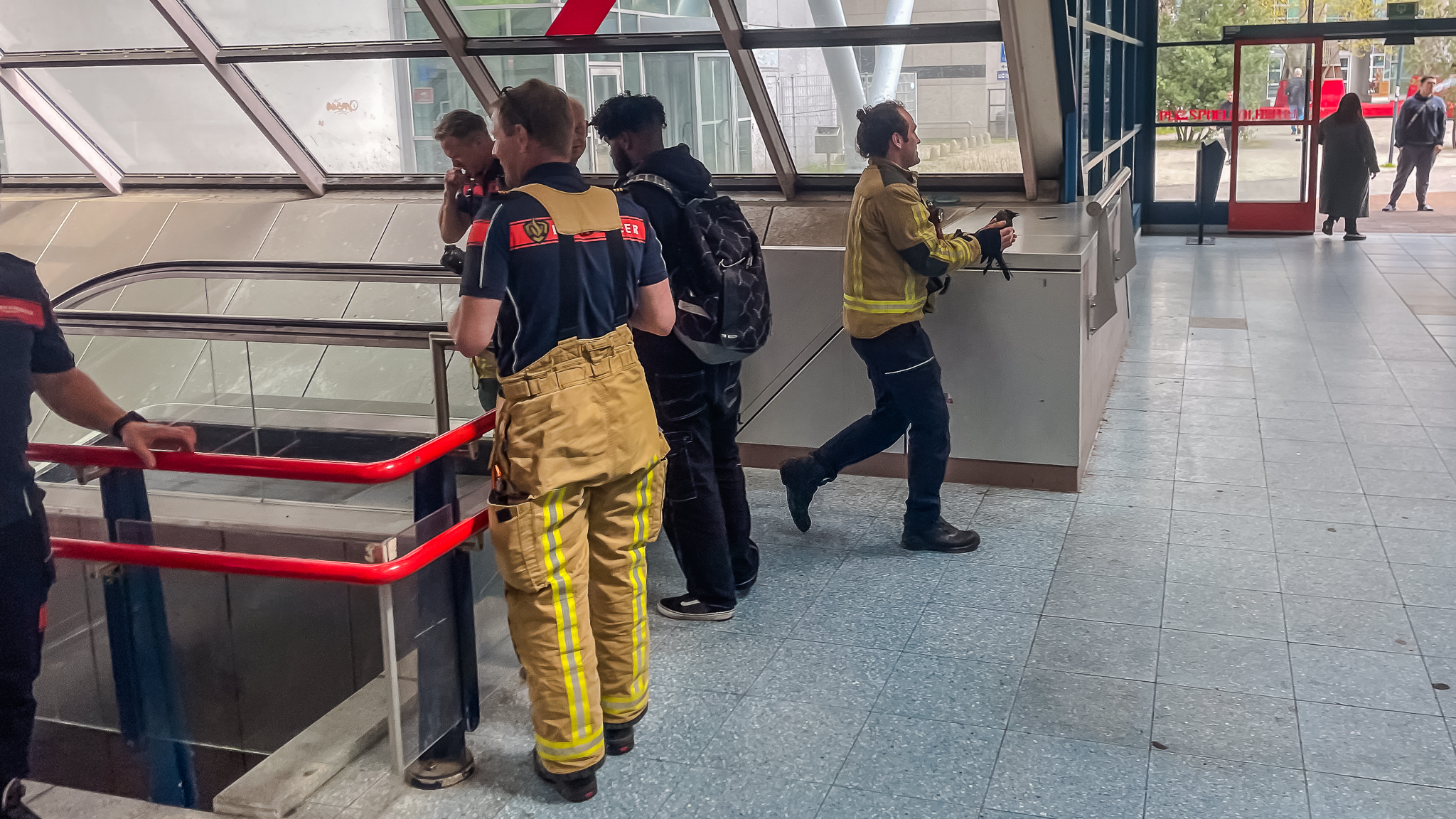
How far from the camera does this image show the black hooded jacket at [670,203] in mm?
3477

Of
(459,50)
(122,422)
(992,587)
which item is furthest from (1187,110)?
(122,422)

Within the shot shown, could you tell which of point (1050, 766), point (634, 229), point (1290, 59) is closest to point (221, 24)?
point (634, 229)

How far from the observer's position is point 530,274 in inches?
103

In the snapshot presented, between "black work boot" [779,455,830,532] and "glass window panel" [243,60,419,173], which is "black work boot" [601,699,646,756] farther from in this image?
"glass window panel" [243,60,419,173]

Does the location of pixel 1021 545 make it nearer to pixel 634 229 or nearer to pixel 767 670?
pixel 767 670

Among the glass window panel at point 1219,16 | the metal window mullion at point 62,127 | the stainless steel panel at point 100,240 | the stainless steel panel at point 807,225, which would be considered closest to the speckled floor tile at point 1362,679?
the stainless steel panel at point 807,225

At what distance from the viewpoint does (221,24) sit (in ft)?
22.8

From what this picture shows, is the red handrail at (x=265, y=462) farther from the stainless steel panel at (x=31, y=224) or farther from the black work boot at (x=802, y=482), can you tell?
the stainless steel panel at (x=31, y=224)

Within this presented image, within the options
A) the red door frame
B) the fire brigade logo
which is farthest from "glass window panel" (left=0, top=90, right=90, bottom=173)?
the red door frame

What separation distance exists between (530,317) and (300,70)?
5.46 metres

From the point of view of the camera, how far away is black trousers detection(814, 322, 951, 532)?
4191mm

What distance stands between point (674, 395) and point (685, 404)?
45 millimetres

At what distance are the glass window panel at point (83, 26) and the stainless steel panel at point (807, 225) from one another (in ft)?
12.6

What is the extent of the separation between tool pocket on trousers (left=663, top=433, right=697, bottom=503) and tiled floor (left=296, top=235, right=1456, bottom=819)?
0.46 m
